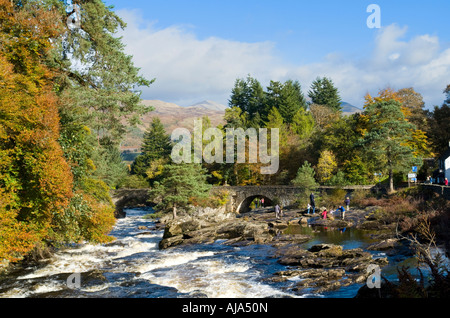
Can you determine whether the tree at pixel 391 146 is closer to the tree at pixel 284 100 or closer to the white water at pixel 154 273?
the white water at pixel 154 273

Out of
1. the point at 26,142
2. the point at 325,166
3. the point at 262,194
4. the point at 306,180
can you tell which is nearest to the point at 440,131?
the point at 325,166

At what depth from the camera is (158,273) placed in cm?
2275

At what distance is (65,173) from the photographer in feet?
61.3

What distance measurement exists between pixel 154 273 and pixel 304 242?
12.9 meters

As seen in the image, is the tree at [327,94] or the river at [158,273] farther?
the tree at [327,94]

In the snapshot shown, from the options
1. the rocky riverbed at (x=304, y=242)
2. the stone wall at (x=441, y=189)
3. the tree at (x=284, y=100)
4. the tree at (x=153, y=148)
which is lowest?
the rocky riverbed at (x=304, y=242)

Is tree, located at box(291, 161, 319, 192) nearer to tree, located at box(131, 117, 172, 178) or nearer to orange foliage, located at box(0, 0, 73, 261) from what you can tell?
orange foliage, located at box(0, 0, 73, 261)

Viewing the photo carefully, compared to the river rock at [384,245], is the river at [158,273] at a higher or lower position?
lower

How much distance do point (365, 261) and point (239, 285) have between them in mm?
7662

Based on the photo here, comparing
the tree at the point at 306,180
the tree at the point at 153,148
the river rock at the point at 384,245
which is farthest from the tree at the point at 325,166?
the tree at the point at 153,148

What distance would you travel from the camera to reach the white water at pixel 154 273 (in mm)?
18688

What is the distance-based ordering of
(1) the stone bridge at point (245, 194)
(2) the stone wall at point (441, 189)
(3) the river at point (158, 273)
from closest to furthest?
(3) the river at point (158, 273)
(2) the stone wall at point (441, 189)
(1) the stone bridge at point (245, 194)

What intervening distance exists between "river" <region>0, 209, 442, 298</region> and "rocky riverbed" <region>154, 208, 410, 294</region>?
874 millimetres
